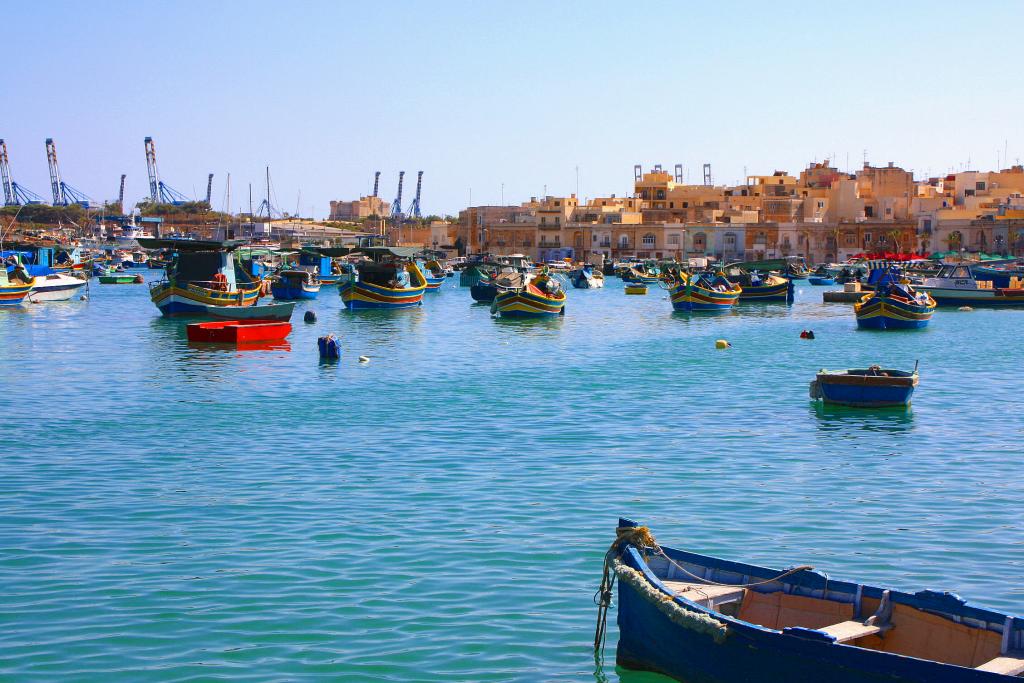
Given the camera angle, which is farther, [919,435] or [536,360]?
[536,360]

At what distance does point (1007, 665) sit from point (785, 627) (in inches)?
62.8

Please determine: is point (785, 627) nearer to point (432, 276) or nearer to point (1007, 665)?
point (1007, 665)

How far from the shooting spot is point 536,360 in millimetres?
37594

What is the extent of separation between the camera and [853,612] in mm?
9641

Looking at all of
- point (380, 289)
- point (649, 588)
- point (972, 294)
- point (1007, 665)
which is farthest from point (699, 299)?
point (1007, 665)

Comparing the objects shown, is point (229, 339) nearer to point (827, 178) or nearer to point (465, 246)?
point (465, 246)

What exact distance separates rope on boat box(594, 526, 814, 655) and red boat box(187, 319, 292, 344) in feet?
102

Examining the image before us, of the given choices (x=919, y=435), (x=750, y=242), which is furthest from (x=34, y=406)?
(x=750, y=242)

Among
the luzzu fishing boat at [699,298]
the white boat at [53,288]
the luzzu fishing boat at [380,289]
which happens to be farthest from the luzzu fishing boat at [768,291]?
the white boat at [53,288]

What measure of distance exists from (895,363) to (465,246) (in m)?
111

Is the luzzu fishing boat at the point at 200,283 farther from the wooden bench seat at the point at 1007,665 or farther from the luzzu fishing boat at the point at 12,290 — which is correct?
the wooden bench seat at the point at 1007,665

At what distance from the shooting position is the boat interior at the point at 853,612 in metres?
8.87

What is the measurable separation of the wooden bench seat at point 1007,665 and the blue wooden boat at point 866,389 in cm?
1678

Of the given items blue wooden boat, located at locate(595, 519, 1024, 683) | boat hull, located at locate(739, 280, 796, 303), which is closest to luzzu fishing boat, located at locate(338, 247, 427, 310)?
boat hull, located at locate(739, 280, 796, 303)
